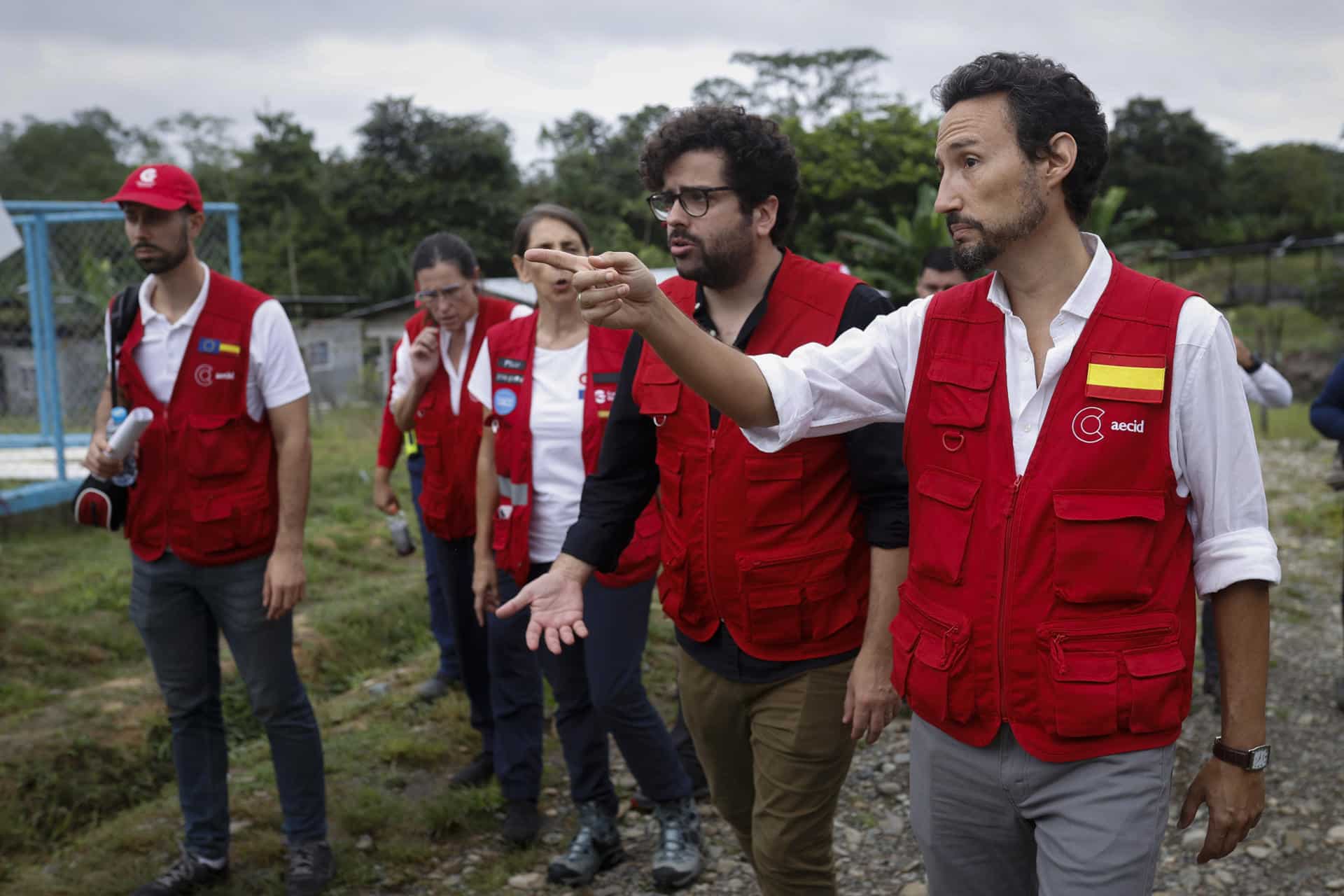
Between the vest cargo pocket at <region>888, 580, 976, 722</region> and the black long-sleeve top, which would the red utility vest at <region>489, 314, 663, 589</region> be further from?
the vest cargo pocket at <region>888, 580, 976, 722</region>

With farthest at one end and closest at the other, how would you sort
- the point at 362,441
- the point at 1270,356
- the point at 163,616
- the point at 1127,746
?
the point at 1270,356 < the point at 362,441 < the point at 163,616 < the point at 1127,746

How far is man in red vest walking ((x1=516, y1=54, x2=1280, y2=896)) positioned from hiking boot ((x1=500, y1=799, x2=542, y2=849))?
2412 millimetres

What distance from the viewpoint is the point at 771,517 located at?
282 centimetres

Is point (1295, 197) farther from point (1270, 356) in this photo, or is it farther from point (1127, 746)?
point (1127, 746)

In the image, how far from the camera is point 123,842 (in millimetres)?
4434

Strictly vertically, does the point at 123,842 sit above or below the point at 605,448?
below

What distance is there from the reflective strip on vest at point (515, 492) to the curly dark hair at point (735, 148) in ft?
4.58

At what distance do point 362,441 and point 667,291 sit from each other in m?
14.1

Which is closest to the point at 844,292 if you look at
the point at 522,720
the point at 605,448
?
the point at 605,448

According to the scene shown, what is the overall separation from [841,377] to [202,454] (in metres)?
2.40

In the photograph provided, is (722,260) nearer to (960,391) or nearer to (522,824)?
(960,391)

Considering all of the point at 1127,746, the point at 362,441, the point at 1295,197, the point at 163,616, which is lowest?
the point at 362,441

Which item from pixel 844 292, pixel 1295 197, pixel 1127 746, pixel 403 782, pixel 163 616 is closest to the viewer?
pixel 1127 746

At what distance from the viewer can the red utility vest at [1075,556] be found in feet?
6.82
